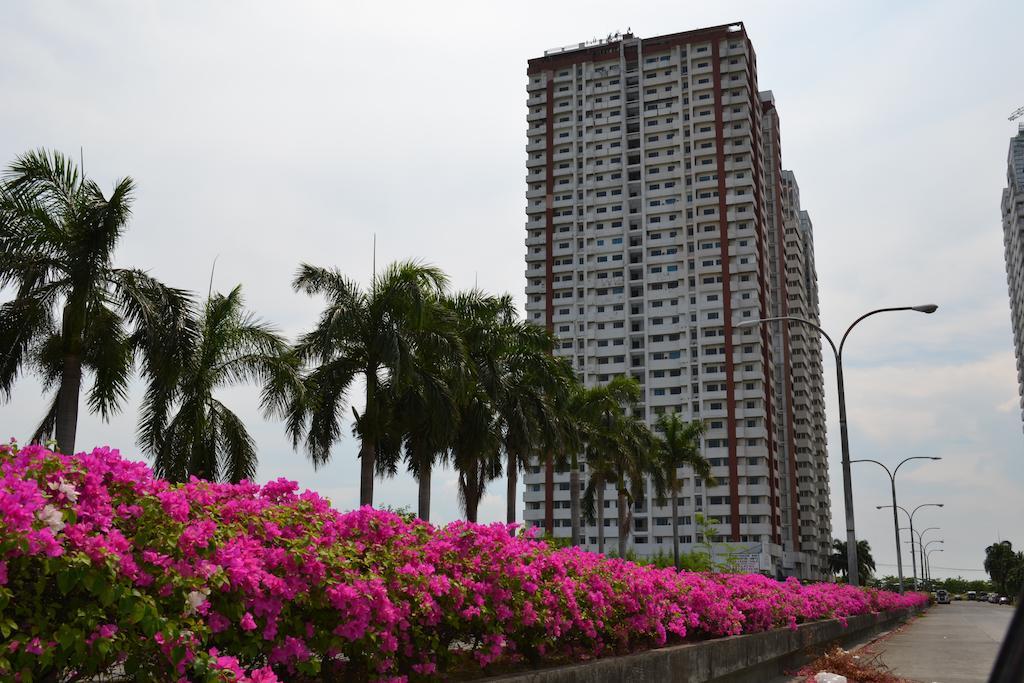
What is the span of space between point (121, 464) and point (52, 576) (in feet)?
3.83

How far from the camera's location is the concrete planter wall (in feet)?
24.1

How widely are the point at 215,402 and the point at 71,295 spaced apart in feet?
25.8

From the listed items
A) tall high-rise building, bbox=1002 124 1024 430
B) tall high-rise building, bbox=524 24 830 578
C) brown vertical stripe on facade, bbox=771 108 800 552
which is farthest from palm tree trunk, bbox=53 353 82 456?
tall high-rise building, bbox=1002 124 1024 430

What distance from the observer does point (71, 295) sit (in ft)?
64.4

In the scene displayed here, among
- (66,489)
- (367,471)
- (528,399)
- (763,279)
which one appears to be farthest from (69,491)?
(763,279)

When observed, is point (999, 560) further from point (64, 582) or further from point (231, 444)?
point (64, 582)

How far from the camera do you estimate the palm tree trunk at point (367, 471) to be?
86.4 feet

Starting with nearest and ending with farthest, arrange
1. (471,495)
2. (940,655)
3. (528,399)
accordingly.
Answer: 1. (940,655)
2. (471,495)
3. (528,399)

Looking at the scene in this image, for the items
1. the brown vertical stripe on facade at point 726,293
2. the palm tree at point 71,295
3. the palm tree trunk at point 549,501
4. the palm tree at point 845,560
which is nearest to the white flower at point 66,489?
the palm tree at point 71,295

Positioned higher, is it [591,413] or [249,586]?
[591,413]

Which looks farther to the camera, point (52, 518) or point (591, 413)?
point (591, 413)

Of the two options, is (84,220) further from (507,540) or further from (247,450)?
(507,540)

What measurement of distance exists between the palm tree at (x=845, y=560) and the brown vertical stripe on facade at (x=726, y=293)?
49790 mm

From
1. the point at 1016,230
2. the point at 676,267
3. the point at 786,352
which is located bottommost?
the point at 786,352
